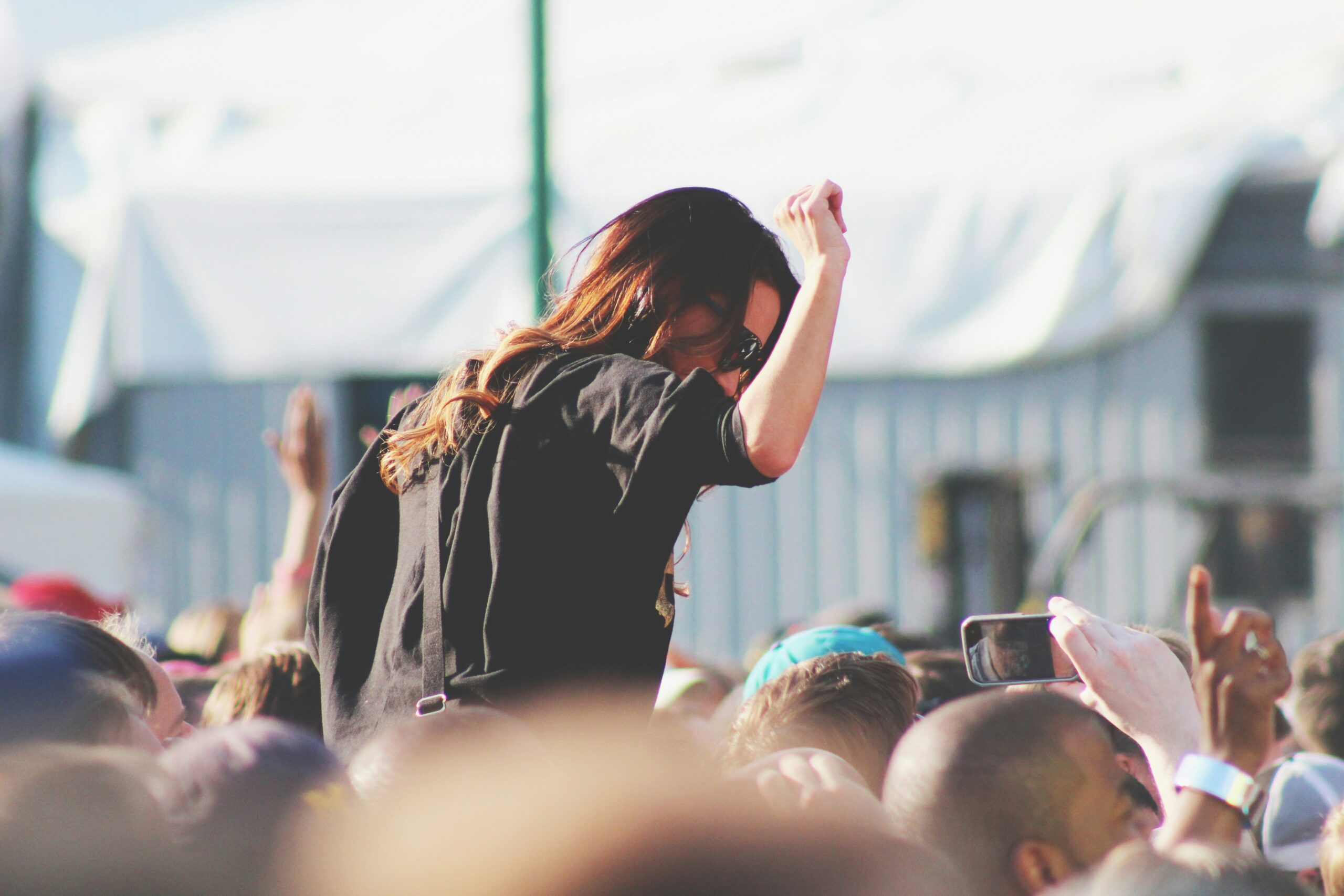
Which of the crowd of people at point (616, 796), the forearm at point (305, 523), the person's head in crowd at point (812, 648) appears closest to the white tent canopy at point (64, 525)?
the forearm at point (305, 523)

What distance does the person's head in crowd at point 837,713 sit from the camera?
256 centimetres

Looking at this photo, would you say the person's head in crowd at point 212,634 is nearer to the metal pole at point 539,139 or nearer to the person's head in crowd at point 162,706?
the metal pole at point 539,139

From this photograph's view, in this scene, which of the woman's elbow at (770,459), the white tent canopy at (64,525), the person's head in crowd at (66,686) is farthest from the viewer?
the white tent canopy at (64,525)

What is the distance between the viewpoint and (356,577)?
2.26m

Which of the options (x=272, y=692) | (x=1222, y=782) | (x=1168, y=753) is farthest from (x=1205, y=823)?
(x=272, y=692)

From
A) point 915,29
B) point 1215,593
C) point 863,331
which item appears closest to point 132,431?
point 863,331

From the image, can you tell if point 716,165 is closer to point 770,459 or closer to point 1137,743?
point 1137,743

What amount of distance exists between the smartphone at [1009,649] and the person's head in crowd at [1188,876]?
80cm

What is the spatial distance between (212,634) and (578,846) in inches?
163

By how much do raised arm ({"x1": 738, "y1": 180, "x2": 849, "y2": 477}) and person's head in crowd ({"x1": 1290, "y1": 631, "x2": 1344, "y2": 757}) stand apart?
2.34 metres

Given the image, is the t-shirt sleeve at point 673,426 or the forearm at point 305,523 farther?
the forearm at point 305,523

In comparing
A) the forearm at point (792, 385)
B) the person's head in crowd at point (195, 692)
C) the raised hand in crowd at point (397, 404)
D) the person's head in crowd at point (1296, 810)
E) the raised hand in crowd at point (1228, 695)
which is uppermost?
the forearm at point (792, 385)

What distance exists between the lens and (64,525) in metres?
7.24

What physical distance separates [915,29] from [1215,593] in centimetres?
426
